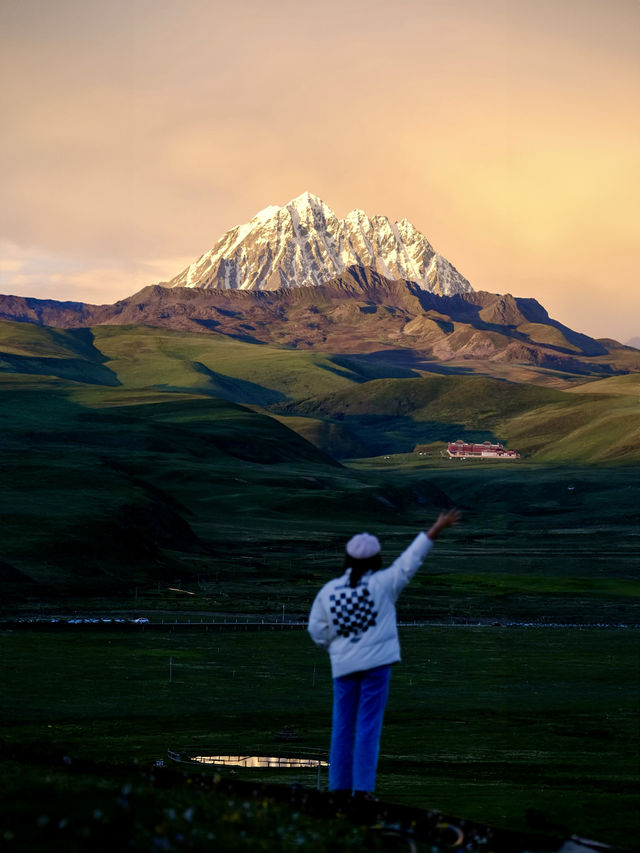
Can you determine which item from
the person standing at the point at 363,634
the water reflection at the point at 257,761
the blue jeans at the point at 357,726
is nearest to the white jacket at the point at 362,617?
the person standing at the point at 363,634

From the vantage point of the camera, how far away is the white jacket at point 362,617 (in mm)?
20641

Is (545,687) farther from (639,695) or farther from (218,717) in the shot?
(218,717)

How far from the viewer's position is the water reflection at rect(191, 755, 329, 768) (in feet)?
165

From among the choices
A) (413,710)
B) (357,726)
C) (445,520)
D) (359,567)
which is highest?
(445,520)

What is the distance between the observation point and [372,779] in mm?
21234

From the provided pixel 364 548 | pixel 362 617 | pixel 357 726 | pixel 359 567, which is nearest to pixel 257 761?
pixel 357 726

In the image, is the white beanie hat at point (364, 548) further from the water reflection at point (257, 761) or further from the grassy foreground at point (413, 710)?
the water reflection at point (257, 761)

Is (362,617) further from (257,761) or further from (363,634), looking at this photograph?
(257,761)

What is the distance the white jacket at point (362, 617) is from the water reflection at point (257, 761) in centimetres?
3060

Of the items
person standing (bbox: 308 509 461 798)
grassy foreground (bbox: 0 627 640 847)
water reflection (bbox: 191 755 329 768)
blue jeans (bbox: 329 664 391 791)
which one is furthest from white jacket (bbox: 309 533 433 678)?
water reflection (bbox: 191 755 329 768)

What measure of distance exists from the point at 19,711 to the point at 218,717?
12.6 metres

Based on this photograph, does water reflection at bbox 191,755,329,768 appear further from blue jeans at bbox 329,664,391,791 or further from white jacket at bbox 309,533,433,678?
white jacket at bbox 309,533,433,678

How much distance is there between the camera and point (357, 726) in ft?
69.0

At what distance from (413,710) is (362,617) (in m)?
57.2
